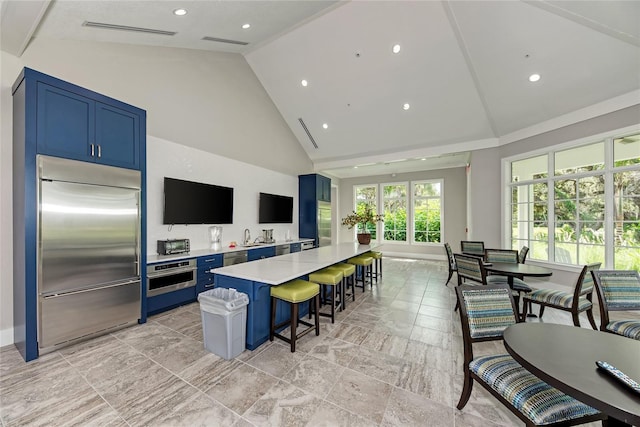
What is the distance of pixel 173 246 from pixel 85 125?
6.21ft

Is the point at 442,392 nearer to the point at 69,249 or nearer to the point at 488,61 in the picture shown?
the point at 69,249

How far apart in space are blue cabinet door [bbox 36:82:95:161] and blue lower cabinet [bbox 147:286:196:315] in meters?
1.91

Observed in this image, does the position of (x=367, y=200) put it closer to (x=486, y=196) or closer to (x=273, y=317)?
(x=486, y=196)

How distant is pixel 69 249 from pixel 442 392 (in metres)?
3.68

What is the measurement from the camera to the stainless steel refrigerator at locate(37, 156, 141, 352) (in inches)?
93.1

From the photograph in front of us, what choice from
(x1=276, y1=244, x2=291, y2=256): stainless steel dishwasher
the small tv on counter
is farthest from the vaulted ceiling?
(x1=276, y1=244, x2=291, y2=256): stainless steel dishwasher

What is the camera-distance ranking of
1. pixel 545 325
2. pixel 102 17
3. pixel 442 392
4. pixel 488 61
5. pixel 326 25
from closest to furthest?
pixel 545 325 < pixel 442 392 < pixel 102 17 < pixel 488 61 < pixel 326 25

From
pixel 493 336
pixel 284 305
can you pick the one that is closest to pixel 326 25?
pixel 284 305

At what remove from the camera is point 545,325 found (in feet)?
5.27

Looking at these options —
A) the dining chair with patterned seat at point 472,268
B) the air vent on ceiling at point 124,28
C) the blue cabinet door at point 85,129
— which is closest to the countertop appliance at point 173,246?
the blue cabinet door at point 85,129

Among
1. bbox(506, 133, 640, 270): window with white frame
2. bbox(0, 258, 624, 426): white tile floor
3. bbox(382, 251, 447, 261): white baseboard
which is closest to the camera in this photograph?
bbox(0, 258, 624, 426): white tile floor

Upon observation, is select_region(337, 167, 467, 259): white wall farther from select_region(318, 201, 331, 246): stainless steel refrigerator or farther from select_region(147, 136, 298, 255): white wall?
select_region(147, 136, 298, 255): white wall

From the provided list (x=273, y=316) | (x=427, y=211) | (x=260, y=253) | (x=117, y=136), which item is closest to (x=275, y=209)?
(x=260, y=253)

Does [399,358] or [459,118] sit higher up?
[459,118]
